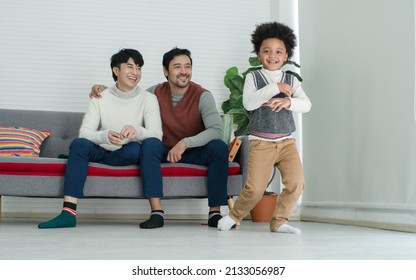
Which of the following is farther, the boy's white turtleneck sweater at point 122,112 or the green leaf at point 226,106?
the green leaf at point 226,106

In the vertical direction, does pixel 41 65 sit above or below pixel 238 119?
above

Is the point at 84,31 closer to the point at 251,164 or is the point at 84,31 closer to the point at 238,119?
the point at 238,119

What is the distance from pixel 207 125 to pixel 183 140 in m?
0.20

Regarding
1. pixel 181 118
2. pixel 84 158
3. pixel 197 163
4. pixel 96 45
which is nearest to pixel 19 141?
pixel 84 158

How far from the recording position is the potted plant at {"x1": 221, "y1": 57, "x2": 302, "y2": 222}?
435 cm

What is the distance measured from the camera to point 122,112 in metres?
3.56

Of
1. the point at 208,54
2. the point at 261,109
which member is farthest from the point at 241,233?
the point at 208,54

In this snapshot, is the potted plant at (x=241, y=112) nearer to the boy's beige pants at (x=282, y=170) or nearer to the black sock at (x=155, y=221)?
the black sock at (x=155, y=221)

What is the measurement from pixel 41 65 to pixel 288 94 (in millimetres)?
2390

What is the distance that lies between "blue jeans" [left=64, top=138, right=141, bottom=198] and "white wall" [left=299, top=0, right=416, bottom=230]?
1.45m

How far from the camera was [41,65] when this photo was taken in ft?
15.0

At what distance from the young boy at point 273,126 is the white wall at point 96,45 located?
1.75m

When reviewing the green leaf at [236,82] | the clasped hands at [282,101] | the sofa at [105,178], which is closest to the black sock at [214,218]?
the sofa at [105,178]

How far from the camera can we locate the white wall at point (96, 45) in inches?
179
